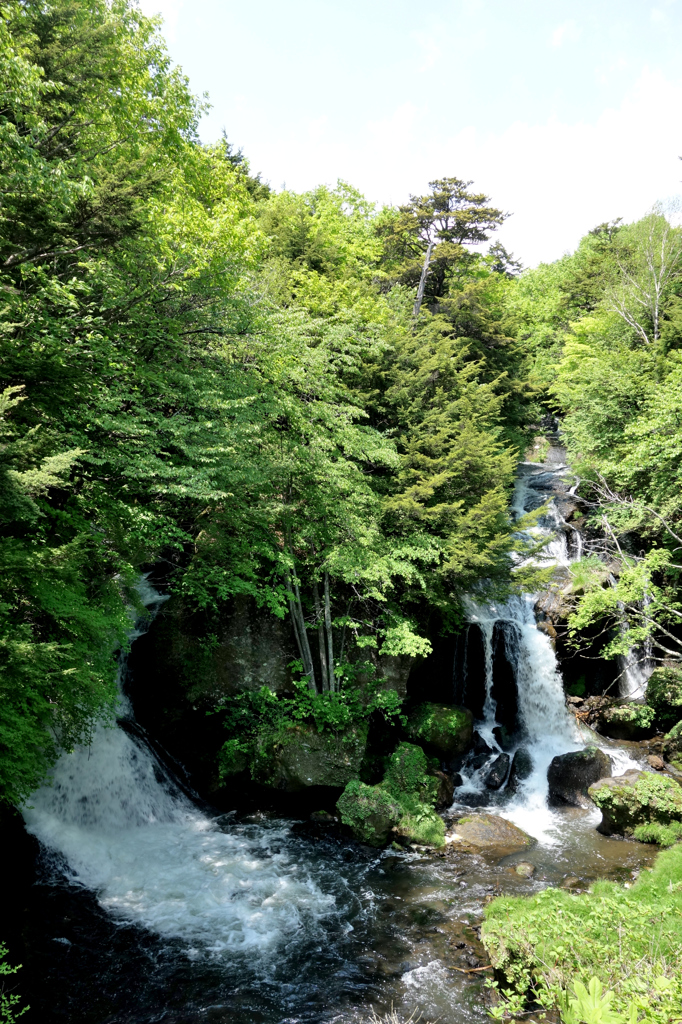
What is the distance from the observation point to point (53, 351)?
7676mm

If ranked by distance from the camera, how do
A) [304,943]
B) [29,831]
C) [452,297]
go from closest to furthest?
[304,943] < [29,831] < [452,297]

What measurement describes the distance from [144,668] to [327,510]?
5.48 meters

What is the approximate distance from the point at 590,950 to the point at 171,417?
9.31 metres

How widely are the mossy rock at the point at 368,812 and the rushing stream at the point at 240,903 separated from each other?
34cm

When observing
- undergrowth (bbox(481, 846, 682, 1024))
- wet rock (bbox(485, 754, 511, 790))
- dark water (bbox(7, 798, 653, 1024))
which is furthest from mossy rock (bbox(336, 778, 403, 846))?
undergrowth (bbox(481, 846, 682, 1024))

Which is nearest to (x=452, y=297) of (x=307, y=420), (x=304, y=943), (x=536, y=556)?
(x=536, y=556)

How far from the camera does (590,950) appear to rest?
18.8ft

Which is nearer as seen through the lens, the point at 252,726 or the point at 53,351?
the point at 53,351

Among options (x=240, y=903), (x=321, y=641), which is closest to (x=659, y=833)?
(x=321, y=641)

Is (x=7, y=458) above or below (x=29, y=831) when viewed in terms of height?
above

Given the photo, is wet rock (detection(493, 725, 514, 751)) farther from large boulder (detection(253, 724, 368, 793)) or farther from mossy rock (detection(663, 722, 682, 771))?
large boulder (detection(253, 724, 368, 793))

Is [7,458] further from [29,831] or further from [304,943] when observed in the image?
[304,943]

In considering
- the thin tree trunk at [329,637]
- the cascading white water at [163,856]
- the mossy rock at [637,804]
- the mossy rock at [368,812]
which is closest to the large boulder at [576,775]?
the mossy rock at [637,804]

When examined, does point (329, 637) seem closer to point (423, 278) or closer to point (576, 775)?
point (576, 775)
